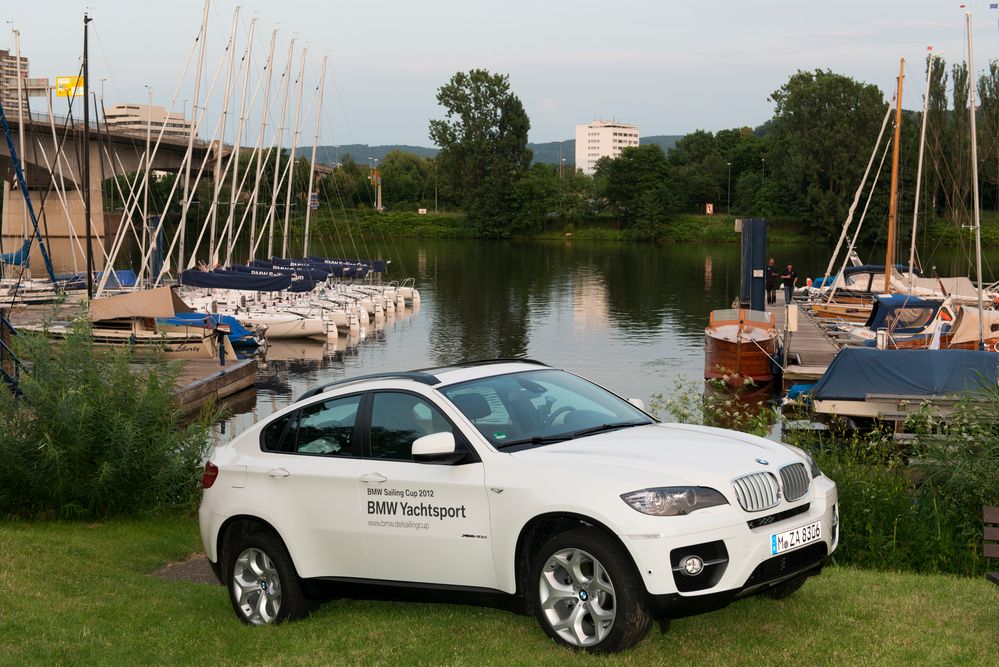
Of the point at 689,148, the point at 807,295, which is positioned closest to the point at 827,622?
the point at 807,295

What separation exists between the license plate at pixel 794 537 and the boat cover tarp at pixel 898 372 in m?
17.1

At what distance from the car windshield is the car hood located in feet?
0.75

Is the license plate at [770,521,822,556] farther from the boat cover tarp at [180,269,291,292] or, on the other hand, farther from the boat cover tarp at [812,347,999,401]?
the boat cover tarp at [180,269,291,292]

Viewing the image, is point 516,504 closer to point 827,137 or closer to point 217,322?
point 217,322

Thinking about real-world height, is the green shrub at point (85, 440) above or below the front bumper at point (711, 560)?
below

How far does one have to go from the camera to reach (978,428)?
12.0 meters

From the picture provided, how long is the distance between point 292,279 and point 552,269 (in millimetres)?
48546

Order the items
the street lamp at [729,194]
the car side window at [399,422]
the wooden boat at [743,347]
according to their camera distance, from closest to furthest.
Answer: the car side window at [399,422] → the wooden boat at [743,347] → the street lamp at [729,194]

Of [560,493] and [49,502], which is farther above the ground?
[560,493]

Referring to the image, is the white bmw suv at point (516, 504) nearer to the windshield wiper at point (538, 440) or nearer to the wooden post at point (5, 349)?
the windshield wiper at point (538, 440)

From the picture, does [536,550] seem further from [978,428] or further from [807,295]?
[807,295]

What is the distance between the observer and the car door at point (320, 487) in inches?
315

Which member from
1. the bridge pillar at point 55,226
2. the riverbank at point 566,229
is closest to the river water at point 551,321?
the bridge pillar at point 55,226

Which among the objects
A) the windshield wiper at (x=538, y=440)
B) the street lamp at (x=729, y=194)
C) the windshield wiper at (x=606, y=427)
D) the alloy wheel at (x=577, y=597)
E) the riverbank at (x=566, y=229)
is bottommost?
the alloy wheel at (x=577, y=597)
